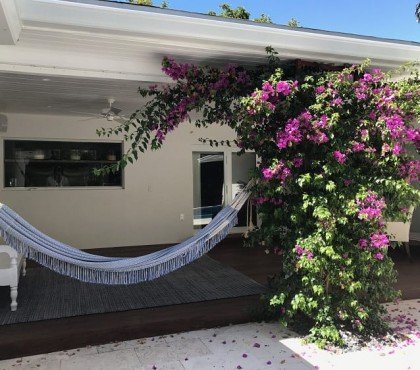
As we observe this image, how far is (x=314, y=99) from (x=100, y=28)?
5.46 feet

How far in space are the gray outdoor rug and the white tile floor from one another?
0.59 meters

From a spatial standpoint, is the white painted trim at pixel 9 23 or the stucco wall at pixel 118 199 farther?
the stucco wall at pixel 118 199

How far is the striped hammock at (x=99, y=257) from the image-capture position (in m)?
3.11

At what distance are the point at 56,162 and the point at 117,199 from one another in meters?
1.16

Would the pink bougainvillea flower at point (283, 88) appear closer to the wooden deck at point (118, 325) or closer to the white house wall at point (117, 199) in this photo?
the wooden deck at point (118, 325)

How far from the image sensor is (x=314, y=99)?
325 cm

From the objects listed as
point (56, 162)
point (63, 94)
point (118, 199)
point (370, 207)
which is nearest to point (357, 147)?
point (370, 207)

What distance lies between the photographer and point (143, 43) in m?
3.13

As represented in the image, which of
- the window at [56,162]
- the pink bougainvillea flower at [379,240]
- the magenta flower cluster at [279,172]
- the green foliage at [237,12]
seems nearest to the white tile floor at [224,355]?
the pink bougainvillea flower at [379,240]

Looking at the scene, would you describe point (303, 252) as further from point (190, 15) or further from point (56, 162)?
point (56, 162)

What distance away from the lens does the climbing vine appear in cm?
311

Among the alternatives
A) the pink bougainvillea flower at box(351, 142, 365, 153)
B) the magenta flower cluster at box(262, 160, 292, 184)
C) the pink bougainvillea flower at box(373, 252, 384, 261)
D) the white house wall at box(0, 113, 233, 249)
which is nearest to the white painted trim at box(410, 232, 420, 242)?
the white house wall at box(0, 113, 233, 249)

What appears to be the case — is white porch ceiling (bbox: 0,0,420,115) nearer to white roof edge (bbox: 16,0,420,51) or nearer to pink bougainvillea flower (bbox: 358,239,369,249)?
white roof edge (bbox: 16,0,420,51)

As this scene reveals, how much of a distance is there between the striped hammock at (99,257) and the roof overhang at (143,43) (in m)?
1.15
